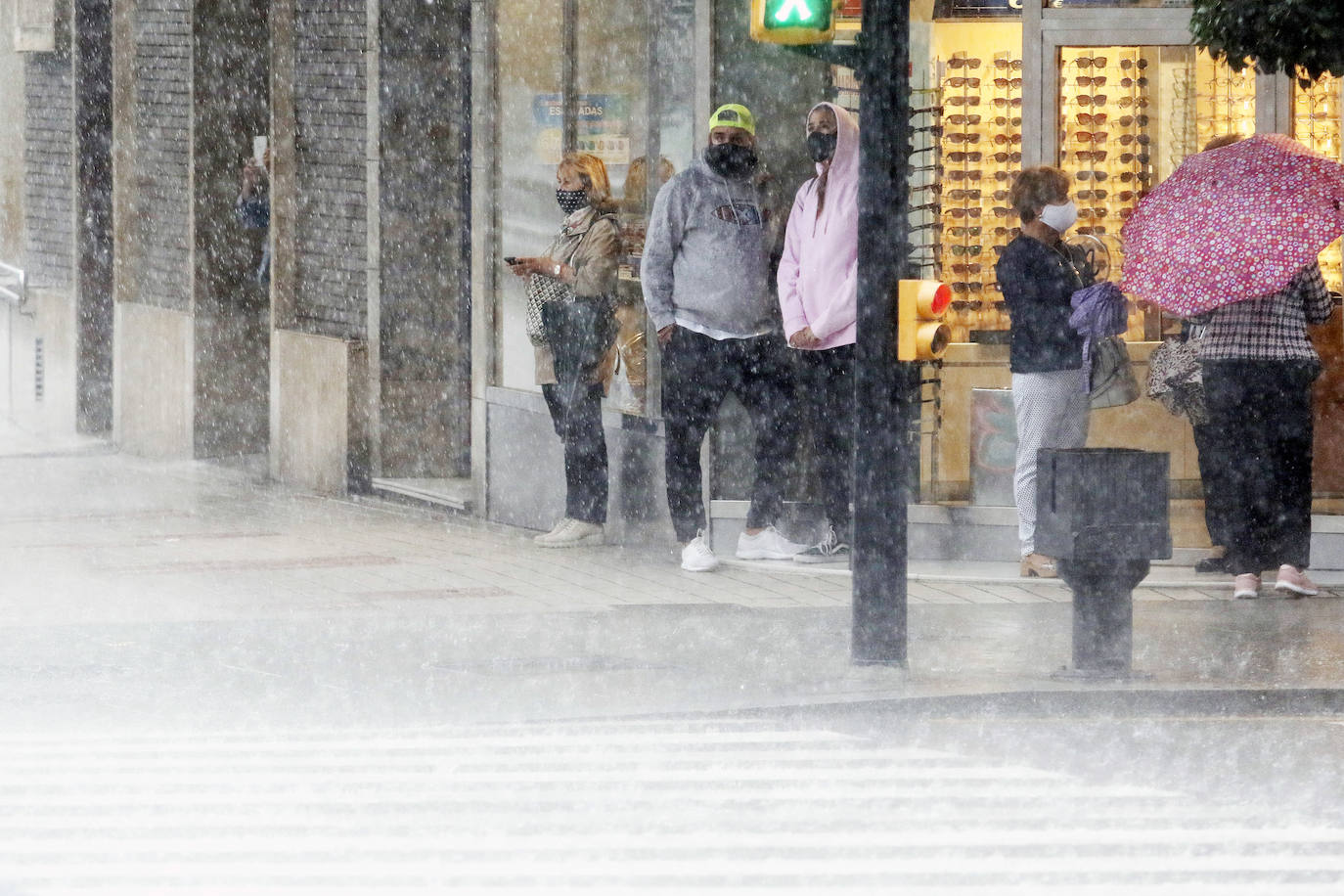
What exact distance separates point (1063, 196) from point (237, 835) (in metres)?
5.38

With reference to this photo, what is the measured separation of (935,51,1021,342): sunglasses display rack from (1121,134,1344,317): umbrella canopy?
1.45 meters

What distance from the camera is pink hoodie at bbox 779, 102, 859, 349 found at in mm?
10180

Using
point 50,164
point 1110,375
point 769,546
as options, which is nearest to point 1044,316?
point 1110,375

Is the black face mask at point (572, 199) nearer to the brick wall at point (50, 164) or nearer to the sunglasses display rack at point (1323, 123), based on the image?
the sunglasses display rack at point (1323, 123)

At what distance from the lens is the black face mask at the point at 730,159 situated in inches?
410

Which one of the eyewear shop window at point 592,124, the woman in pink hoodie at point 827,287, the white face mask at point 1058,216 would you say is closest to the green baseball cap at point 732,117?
the woman in pink hoodie at point 827,287

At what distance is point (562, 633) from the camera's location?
28.9 feet

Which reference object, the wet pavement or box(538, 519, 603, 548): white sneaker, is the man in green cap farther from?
box(538, 519, 603, 548): white sneaker

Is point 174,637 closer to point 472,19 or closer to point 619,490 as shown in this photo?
point 619,490

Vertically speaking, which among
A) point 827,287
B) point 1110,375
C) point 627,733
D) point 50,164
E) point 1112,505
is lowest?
point 627,733

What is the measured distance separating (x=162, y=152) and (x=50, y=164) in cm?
302

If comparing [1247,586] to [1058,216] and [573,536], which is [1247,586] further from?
[573,536]

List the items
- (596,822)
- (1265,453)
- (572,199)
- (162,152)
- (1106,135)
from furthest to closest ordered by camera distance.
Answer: (162,152) < (572,199) < (1106,135) < (1265,453) < (596,822)

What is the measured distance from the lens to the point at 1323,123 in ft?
34.2
